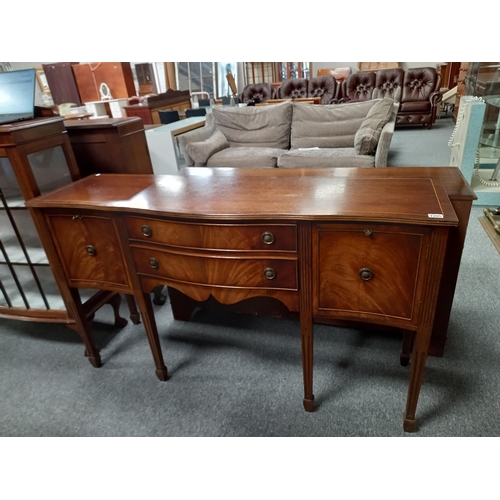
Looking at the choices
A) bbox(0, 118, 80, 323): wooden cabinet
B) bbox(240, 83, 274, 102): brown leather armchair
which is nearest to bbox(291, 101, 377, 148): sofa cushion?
bbox(0, 118, 80, 323): wooden cabinet

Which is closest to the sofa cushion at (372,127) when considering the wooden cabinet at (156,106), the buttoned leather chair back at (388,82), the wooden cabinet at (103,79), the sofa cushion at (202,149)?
the sofa cushion at (202,149)

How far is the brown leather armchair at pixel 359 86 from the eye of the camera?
6.61 meters

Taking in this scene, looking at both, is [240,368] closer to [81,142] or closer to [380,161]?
[81,142]

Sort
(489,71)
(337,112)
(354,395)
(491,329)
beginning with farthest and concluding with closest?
(337,112), (489,71), (491,329), (354,395)

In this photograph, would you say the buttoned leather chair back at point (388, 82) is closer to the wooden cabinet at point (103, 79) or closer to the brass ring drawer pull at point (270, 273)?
the wooden cabinet at point (103, 79)

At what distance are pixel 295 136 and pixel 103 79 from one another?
18.8 ft

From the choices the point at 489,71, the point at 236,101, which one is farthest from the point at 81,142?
the point at 236,101

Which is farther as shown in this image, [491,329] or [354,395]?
[491,329]

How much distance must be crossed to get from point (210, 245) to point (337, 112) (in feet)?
10.2

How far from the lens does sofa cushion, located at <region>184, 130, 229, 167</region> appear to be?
3584 mm

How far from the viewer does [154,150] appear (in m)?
3.78

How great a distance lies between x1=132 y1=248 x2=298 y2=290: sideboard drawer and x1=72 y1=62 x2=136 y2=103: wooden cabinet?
7476mm

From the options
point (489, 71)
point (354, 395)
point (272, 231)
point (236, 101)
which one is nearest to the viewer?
point (272, 231)

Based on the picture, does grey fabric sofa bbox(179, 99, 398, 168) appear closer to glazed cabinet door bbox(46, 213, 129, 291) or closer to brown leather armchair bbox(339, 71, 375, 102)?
glazed cabinet door bbox(46, 213, 129, 291)
